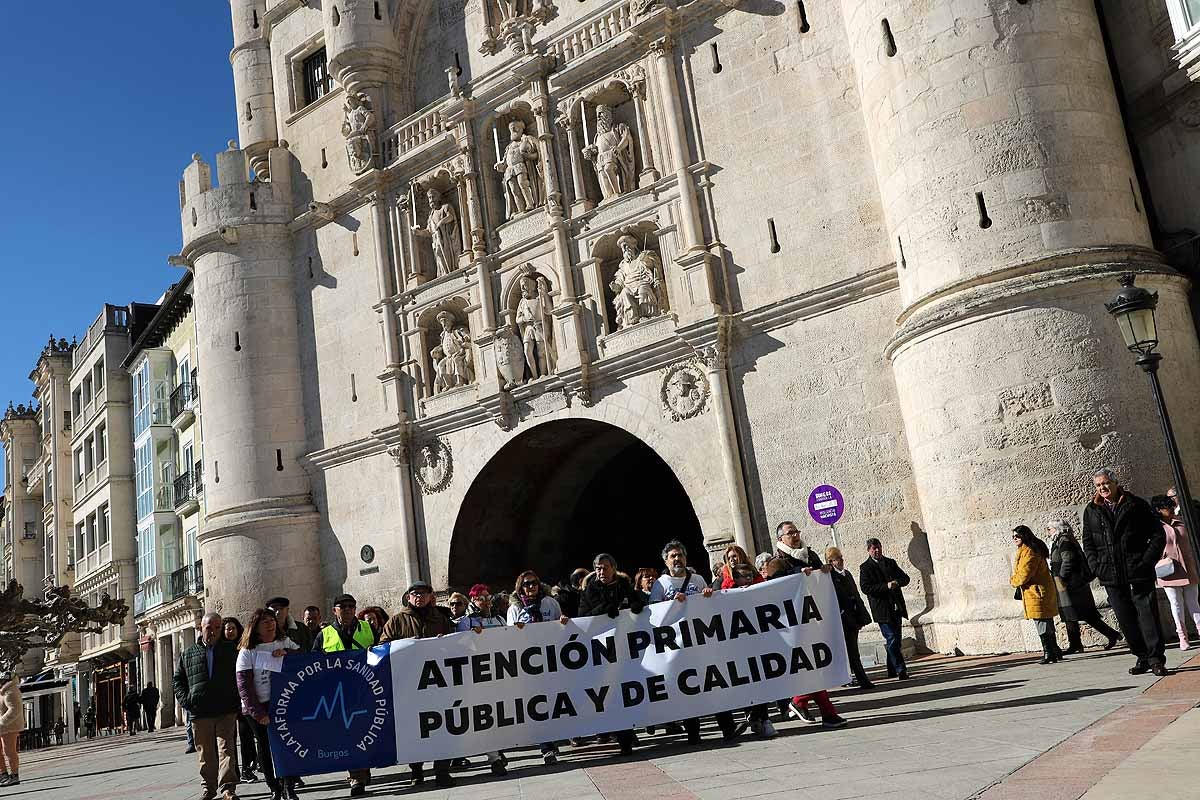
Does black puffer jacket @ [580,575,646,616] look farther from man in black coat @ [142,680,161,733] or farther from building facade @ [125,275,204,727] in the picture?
man in black coat @ [142,680,161,733]

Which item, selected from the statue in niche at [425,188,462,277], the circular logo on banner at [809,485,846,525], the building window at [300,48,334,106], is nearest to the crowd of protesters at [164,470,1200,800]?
the circular logo on banner at [809,485,846,525]

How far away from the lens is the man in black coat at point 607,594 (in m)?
10.0

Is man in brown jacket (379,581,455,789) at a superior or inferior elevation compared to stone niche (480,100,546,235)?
inferior

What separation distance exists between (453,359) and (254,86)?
10.3 meters

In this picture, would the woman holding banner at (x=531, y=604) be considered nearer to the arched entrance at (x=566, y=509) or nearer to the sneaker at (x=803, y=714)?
the sneaker at (x=803, y=714)

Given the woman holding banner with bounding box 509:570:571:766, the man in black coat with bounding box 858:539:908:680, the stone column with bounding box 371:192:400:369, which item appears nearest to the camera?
the woman holding banner with bounding box 509:570:571:766

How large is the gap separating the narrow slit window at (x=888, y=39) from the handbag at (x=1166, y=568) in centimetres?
824

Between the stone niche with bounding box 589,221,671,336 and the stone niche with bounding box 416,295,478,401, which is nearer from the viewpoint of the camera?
the stone niche with bounding box 589,221,671,336

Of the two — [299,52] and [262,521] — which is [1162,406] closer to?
[262,521]

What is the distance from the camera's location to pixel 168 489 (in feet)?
125

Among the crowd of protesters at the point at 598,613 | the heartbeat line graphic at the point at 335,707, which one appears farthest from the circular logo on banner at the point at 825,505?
the heartbeat line graphic at the point at 335,707

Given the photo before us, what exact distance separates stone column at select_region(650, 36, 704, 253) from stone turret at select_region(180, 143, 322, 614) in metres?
11.0

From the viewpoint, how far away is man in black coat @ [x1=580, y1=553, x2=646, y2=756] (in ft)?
32.9

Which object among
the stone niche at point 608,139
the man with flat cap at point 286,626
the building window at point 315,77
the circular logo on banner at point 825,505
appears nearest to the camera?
the man with flat cap at point 286,626
